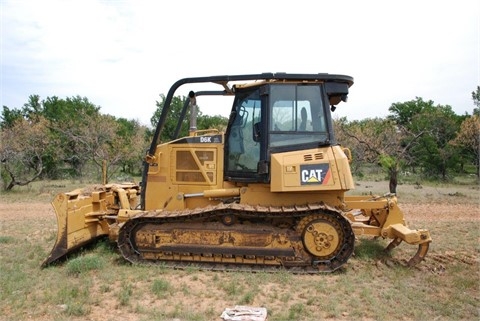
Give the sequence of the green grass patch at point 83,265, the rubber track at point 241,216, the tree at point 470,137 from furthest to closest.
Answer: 1. the tree at point 470,137
2. the rubber track at point 241,216
3. the green grass patch at point 83,265

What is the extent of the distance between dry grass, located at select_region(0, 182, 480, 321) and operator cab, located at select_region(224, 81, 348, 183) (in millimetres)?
1901

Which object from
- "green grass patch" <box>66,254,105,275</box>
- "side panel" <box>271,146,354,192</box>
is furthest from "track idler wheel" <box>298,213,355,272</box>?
"green grass patch" <box>66,254,105,275</box>

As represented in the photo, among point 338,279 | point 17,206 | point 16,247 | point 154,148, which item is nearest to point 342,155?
point 338,279

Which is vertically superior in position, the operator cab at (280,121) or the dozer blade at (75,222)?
the operator cab at (280,121)

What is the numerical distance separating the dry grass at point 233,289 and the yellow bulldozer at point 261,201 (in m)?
0.38

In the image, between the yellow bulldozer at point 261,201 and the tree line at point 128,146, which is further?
the tree line at point 128,146

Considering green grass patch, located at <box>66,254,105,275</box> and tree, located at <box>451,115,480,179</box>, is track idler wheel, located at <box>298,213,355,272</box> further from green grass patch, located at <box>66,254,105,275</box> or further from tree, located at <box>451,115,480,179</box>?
tree, located at <box>451,115,480,179</box>

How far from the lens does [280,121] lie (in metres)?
7.07

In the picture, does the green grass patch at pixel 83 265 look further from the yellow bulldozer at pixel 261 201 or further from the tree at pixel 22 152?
the tree at pixel 22 152

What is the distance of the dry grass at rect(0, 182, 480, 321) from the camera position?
200 inches

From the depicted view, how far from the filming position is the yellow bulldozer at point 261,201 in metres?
6.71

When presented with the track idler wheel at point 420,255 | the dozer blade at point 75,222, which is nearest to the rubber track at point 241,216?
the dozer blade at point 75,222

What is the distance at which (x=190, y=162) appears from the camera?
7.75 metres

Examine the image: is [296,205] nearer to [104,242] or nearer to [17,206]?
[104,242]
